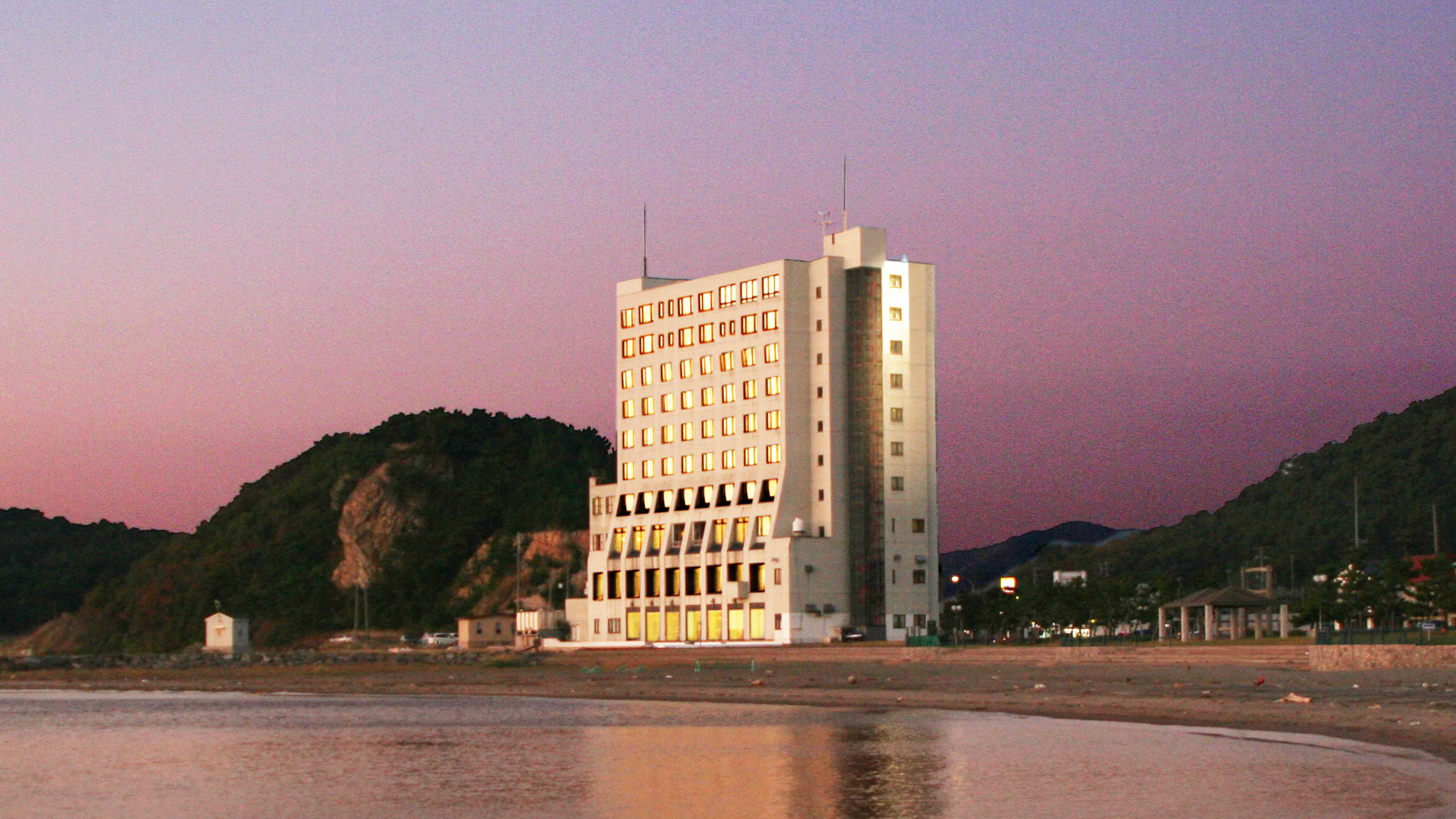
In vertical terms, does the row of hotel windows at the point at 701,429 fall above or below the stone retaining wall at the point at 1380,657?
above

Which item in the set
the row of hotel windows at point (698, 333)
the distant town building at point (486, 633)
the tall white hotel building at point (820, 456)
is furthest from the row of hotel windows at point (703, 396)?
the distant town building at point (486, 633)

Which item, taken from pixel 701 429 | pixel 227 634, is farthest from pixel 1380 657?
pixel 227 634

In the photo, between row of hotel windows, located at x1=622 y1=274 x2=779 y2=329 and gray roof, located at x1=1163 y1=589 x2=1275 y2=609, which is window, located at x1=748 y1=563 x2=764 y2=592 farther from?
gray roof, located at x1=1163 y1=589 x2=1275 y2=609

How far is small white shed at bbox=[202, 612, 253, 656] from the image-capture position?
18038cm

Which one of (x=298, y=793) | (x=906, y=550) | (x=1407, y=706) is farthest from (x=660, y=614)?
(x=298, y=793)

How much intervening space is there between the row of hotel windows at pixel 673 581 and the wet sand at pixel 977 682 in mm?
10597

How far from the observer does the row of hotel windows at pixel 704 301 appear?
130500mm

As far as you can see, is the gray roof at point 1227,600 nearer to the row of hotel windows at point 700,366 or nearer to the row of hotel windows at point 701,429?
the row of hotel windows at point 701,429

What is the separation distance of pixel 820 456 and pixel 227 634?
83603mm

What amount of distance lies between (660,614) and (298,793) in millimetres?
101346

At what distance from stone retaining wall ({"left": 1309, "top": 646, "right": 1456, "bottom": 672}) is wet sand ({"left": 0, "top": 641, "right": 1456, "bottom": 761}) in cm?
99

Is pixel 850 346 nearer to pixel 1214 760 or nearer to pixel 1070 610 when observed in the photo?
pixel 1070 610

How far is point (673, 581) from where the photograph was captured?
13662 cm

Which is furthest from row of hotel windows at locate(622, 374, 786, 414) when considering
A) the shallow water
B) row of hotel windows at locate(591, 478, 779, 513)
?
the shallow water
